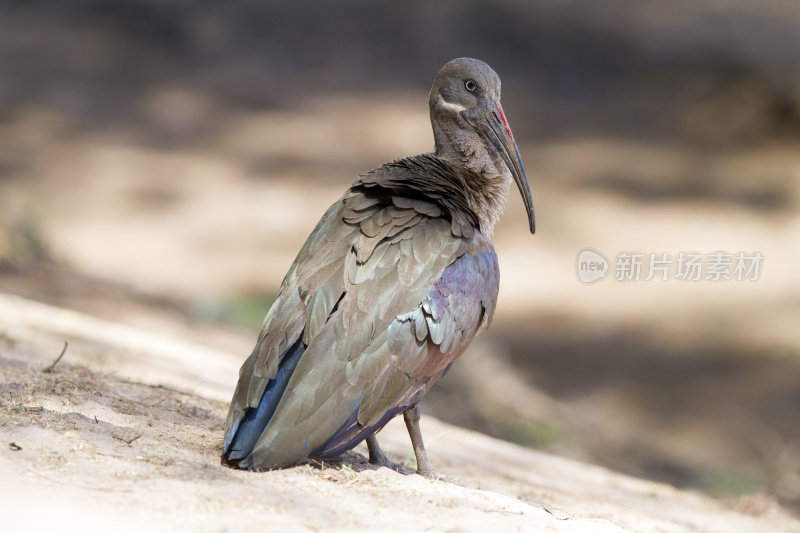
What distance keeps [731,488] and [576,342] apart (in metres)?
2.54

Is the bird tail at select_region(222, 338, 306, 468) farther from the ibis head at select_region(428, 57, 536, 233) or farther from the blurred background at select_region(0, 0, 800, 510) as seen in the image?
the blurred background at select_region(0, 0, 800, 510)

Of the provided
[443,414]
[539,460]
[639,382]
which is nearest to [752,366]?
[639,382]

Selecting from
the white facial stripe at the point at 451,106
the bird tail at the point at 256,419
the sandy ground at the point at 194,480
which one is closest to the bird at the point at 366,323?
the bird tail at the point at 256,419

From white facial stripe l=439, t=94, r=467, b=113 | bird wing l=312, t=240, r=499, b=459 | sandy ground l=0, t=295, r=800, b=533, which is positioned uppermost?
white facial stripe l=439, t=94, r=467, b=113

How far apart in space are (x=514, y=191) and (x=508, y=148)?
7.85m

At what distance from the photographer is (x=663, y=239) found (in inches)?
410

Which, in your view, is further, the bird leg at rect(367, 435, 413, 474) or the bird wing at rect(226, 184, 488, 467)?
the bird leg at rect(367, 435, 413, 474)

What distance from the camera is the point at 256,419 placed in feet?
9.96

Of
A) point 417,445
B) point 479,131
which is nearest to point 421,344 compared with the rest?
point 417,445

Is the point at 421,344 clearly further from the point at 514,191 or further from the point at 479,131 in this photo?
the point at 514,191

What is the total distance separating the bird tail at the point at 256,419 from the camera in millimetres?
2967

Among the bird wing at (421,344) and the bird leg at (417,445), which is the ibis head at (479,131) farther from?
the bird leg at (417,445)

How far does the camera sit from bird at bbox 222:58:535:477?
119 inches

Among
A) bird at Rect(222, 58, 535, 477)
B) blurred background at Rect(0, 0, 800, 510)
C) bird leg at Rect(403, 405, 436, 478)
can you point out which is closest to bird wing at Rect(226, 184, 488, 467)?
bird at Rect(222, 58, 535, 477)
